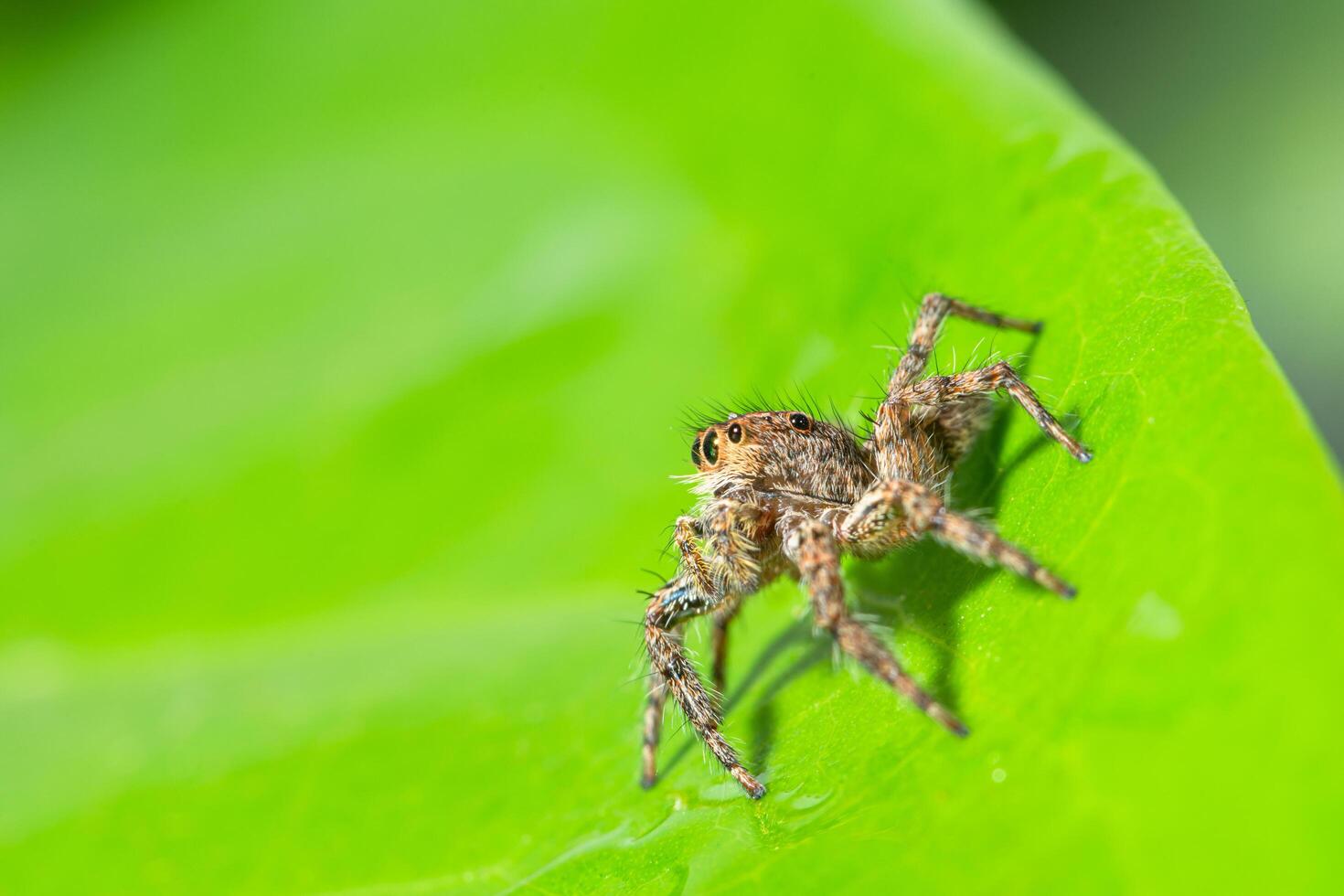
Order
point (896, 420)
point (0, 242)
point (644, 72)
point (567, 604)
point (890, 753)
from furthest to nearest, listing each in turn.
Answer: point (0, 242) < point (644, 72) < point (567, 604) < point (896, 420) < point (890, 753)

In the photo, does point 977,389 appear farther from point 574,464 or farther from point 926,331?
point 574,464

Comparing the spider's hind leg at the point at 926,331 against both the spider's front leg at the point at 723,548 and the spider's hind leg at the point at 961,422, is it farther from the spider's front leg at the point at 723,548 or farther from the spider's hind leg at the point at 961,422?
the spider's front leg at the point at 723,548

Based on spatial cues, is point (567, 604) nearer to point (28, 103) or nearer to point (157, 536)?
point (157, 536)

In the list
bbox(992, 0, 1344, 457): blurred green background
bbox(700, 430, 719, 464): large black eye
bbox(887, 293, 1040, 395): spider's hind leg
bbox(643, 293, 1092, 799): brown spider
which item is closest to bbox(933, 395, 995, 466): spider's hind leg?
bbox(643, 293, 1092, 799): brown spider

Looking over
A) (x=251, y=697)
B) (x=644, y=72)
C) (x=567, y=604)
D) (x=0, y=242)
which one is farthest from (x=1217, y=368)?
(x=0, y=242)

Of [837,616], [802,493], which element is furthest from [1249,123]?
[837,616]
